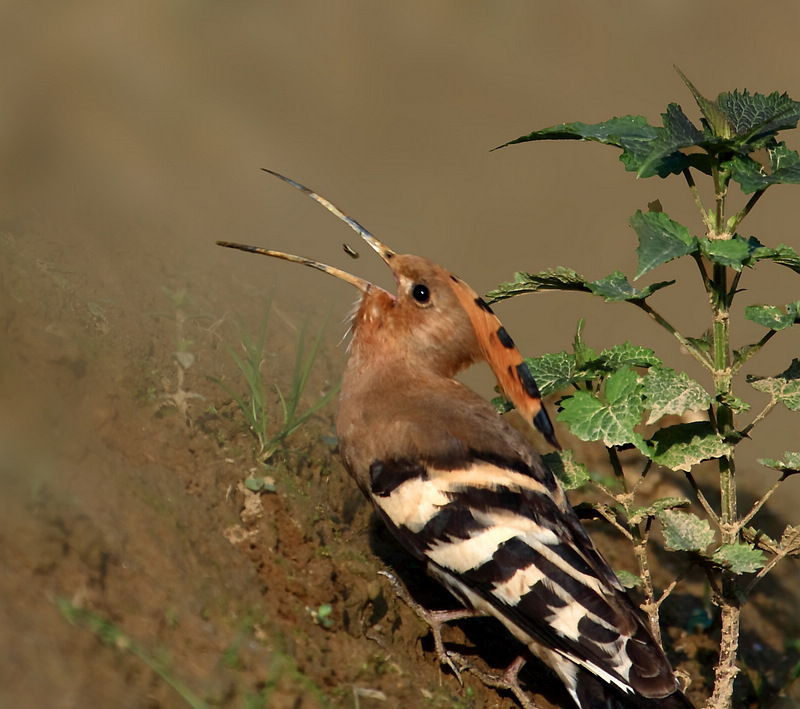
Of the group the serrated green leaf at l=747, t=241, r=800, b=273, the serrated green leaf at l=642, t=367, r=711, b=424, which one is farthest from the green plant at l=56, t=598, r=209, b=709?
the serrated green leaf at l=747, t=241, r=800, b=273

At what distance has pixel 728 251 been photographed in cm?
228

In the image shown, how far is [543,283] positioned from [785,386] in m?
0.81

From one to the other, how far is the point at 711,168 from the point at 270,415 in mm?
1882

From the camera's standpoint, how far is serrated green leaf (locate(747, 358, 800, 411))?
256cm

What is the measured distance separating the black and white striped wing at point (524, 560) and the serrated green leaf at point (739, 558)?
1.18ft

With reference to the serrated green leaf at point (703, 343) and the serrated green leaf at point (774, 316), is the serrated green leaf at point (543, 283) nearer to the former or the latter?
the serrated green leaf at point (703, 343)

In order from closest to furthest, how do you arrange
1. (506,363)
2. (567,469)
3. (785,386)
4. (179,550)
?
1. (179,550)
2. (785,386)
3. (567,469)
4. (506,363)

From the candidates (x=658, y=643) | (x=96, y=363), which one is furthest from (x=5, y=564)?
(x=658, y=643)

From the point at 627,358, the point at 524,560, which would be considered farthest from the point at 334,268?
the point at 524,560

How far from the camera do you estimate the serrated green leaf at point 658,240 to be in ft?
7.45

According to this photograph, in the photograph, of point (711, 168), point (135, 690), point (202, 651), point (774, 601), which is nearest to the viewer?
point (135, 690)

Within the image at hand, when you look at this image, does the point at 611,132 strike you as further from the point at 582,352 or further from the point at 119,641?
the point at 119,641

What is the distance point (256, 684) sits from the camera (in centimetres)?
194

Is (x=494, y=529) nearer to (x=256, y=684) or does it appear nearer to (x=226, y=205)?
(x=256, y=684)
